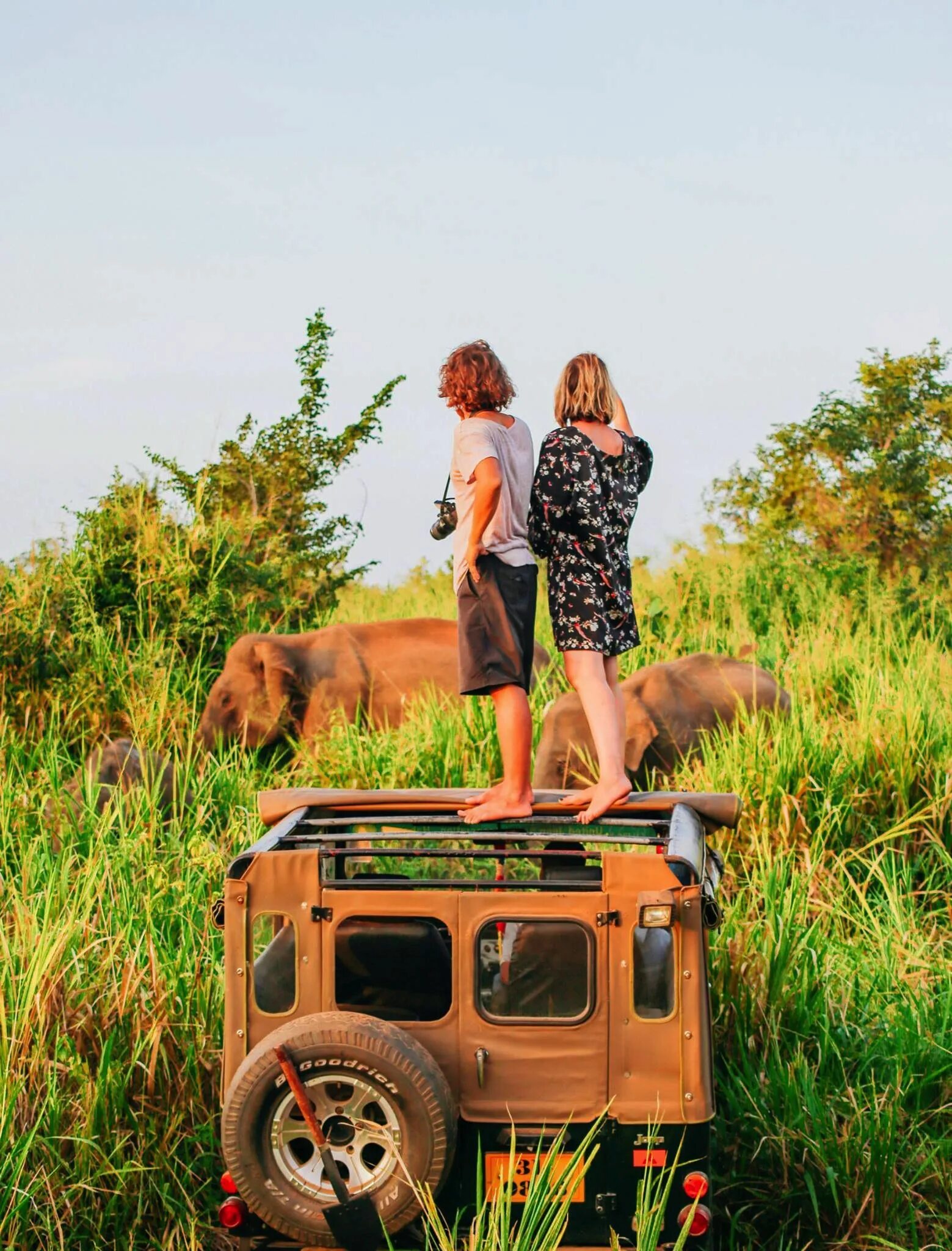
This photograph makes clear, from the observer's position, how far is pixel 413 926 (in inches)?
168

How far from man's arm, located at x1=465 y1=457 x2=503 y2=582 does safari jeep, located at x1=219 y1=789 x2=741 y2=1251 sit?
1.38 metres

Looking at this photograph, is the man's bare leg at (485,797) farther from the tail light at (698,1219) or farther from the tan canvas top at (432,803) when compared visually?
the tail light at (698,1219)

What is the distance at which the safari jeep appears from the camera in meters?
3.66

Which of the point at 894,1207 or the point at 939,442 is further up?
the point at 939,442

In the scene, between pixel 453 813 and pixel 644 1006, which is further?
pixel 453 813

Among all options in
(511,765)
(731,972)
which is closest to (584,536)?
(511,765)

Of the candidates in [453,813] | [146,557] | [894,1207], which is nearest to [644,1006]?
[453,813]

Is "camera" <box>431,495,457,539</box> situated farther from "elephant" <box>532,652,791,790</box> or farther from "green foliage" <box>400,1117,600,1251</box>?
"elephant" <box>532,652,791,790</box>

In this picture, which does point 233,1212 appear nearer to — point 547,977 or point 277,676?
point 547,977

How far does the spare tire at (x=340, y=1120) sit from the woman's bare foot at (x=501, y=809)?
0.97 metres

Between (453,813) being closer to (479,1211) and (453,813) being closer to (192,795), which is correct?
(479,1211)

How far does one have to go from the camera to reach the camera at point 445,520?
538cm

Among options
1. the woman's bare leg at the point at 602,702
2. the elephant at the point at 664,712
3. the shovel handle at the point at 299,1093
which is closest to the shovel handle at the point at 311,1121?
the shovel handle at the point at 299,1093

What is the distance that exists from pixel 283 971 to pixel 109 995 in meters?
1.55
